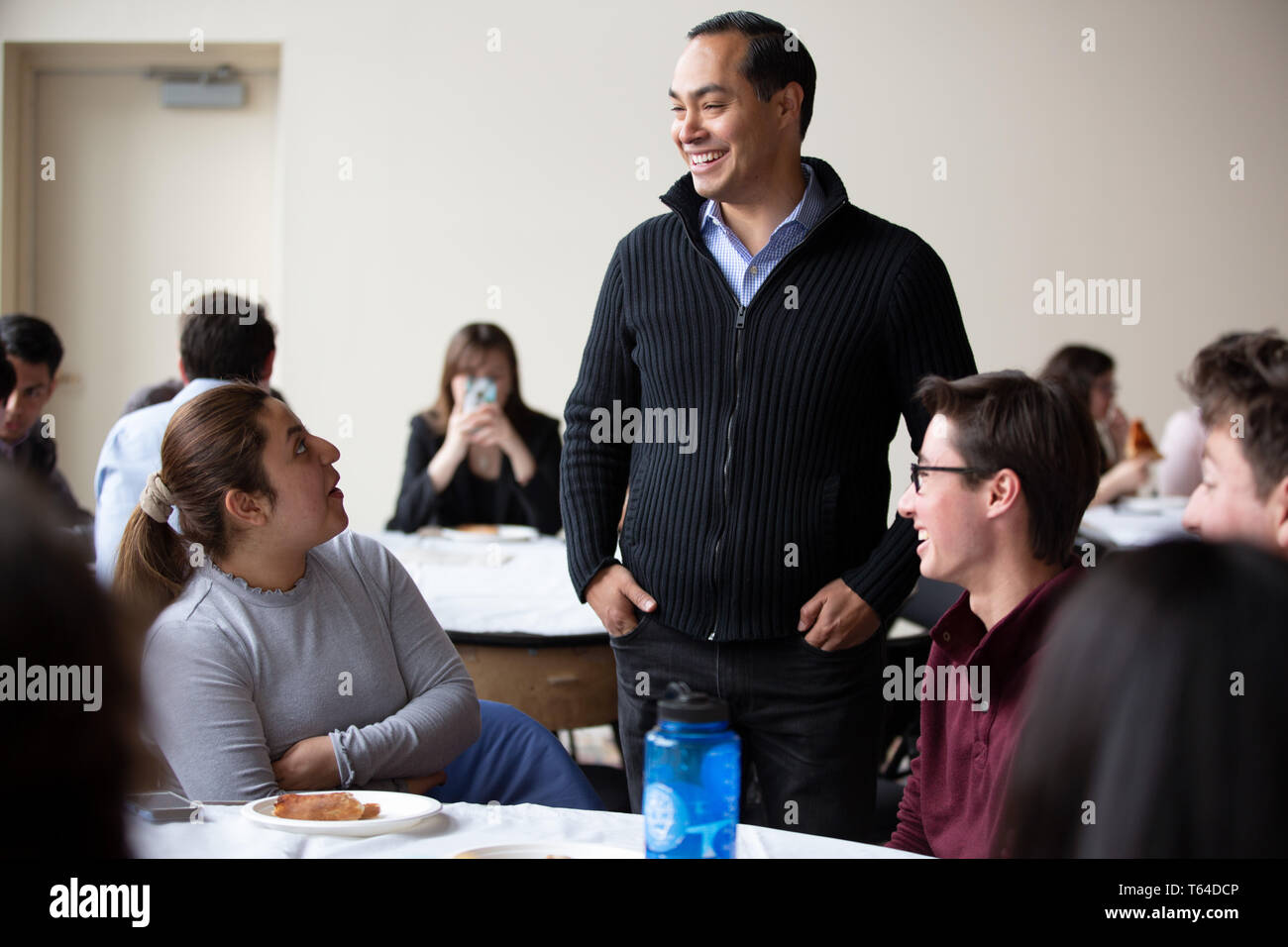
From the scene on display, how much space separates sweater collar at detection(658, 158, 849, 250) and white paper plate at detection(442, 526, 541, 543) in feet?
5.77

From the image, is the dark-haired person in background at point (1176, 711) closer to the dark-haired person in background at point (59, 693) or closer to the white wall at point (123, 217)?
the dark-haired person in background at point (59, 693)

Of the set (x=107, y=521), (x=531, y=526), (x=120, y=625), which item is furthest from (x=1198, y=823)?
(x=531, y=526)

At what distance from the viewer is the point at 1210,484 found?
4.60 feet

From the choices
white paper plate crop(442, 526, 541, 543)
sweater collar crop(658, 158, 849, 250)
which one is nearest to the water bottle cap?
sweater collar crop(658, 158, 849, 250)

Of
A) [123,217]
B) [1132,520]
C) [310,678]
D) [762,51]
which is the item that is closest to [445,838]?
[310,678]

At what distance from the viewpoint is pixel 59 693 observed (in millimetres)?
685

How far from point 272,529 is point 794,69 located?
1.08m

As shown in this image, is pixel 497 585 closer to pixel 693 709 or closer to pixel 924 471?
pixel 924 471

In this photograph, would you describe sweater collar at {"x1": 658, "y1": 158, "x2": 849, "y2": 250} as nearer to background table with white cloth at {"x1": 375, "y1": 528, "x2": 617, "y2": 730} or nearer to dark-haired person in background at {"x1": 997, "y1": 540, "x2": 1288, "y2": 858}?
background table with white cloth at {"x1": 375, "y1": 528, "x2": 617, "y2": 730}

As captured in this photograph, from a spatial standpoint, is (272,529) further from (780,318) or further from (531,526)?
(531,526)

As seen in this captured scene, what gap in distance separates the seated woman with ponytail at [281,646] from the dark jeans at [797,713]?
249mm

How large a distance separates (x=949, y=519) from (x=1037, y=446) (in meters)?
0.15
